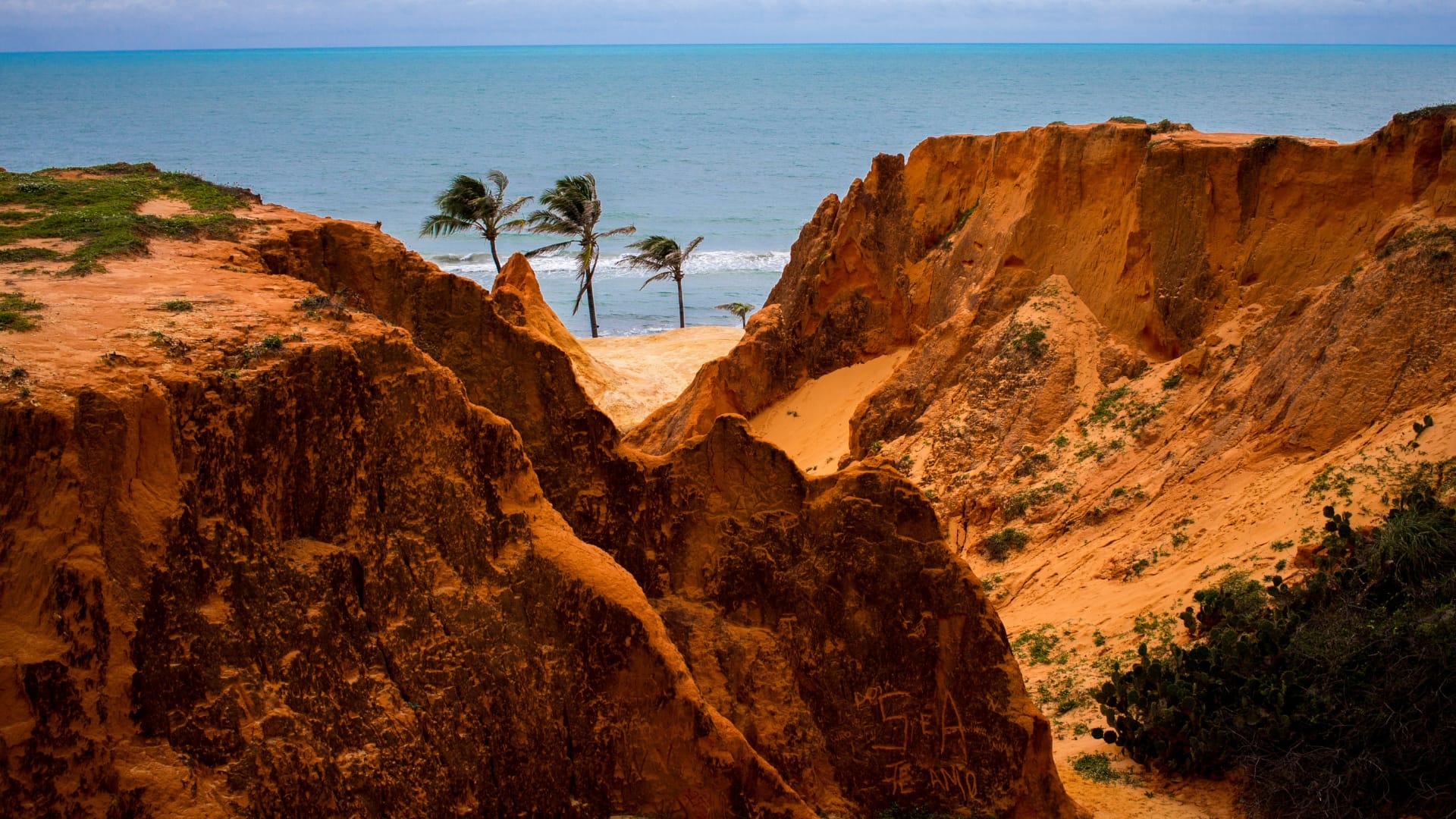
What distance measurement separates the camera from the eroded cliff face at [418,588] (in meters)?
8.53

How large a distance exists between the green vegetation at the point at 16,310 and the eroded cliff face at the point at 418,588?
0.21m

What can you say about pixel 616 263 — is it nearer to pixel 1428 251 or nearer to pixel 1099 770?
pixel 1428 251

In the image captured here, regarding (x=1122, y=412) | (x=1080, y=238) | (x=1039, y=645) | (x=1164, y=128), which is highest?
(x=1164, y=128)

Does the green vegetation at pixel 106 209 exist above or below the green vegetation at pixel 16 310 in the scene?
above

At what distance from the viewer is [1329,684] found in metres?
14.6

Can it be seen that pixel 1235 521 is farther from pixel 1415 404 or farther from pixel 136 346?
pixel 136 346

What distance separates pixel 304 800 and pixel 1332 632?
12.2 metres

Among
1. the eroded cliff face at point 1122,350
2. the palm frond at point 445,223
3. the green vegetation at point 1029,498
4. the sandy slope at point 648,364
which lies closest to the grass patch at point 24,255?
the eroded cliff face at point 1122,350

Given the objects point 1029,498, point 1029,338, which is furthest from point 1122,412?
point 1029,338

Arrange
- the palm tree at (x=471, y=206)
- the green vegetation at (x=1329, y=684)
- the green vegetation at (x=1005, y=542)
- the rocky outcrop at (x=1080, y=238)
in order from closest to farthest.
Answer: the green vegetation at (x=1329, y=684) < the rocky outcrop at (x=1080, y=238) < the green vegetation at (x=1005, y=542) < the palm tree at (x=471, y=206)

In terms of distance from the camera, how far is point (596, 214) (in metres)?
44.5

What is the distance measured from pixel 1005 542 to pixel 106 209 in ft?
50.4

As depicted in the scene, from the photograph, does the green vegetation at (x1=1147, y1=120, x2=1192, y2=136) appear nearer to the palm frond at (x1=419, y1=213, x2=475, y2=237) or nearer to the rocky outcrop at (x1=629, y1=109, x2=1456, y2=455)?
the rocky outcrop at (x1=629, y1=109, x2=1456, y2=455)

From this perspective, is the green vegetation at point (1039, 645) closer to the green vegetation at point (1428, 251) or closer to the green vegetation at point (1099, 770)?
the green vegetation at point (1099, 770)
